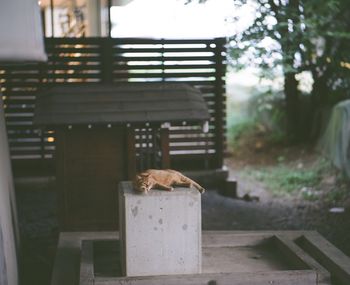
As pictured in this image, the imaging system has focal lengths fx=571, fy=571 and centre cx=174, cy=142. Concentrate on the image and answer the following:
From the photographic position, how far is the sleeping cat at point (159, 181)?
6.04 metres

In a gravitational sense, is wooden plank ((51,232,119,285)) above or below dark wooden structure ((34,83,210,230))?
below

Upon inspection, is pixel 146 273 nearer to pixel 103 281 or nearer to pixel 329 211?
pixel 103 281

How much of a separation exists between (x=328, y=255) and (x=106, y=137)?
3640 millimetres

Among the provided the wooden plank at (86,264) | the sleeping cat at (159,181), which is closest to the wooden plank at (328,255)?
the sleeping cat at (159,181)

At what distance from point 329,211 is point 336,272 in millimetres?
4093

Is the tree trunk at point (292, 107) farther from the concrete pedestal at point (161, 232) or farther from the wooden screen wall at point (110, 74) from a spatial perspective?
the concrete pedestal at point (161, 232)

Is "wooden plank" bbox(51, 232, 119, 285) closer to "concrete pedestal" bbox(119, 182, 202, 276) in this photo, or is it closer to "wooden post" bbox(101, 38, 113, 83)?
"concrete pedestal" bbox(119, 182, 202, 276)

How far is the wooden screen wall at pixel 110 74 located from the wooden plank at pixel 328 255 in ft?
14.7

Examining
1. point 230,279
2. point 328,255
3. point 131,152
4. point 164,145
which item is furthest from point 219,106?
point 230,279

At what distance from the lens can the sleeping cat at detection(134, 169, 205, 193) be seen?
604 centimetres

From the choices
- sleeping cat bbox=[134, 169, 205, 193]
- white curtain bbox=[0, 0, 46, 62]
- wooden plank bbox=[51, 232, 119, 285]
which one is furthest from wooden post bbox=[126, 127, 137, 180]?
white curtain bbox=[0, 0, 46, 62]

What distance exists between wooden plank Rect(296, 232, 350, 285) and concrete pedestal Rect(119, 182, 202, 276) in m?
1.57

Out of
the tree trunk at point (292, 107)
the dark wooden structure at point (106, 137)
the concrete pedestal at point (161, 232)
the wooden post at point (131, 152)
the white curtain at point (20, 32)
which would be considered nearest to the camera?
the white curtain at point (20, 32)

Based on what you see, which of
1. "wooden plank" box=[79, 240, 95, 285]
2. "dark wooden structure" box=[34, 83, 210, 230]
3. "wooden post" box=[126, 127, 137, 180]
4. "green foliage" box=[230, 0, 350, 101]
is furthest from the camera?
"green foliage" box=[230, 0, 350, 101]
